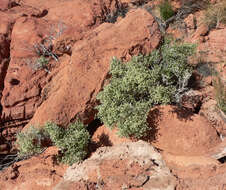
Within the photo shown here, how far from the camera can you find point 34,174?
14.2 ft

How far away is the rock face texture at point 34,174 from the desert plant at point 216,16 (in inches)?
221

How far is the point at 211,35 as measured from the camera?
652cm

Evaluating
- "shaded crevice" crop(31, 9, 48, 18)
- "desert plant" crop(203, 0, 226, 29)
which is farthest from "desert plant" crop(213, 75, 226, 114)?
"shaded crevice" crop(31, 9, 48, 18)

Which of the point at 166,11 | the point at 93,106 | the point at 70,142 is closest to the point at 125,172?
the point at 70,142

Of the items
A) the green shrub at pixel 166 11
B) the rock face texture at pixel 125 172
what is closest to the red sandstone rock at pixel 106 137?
the rock face texture at pixel 125 172

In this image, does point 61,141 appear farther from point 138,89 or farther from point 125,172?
point 138,89

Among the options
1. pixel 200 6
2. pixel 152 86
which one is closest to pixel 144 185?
pixel 152 86

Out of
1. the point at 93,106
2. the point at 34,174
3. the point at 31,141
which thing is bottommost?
the point at 34,174

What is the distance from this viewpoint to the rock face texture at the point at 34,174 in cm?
418

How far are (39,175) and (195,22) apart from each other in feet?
20.1

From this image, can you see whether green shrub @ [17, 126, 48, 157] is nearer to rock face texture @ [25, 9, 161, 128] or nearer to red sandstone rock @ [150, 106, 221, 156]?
rock face texture @ [25, 9, 161, 128]

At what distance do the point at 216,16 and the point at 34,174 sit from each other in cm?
636

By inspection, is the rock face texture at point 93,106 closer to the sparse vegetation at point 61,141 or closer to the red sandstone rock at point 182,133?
the red sandstone rock at point 182,133

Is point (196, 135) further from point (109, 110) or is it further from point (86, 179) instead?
point (86, 179)
